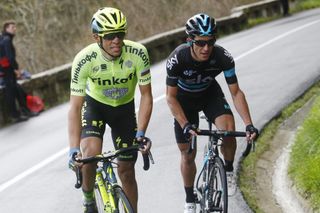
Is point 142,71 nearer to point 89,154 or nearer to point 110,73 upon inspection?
point 110,73

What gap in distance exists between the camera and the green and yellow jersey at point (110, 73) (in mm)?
6289

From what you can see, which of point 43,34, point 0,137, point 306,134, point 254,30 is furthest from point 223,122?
point 43,34

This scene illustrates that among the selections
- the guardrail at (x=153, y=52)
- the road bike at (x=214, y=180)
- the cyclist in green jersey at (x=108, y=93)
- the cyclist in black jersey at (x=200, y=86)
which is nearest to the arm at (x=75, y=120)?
the cyclist in green jersey at (x=108, y=93)

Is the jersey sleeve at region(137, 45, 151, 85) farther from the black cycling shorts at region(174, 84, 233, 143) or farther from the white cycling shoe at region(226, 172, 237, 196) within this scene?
the white cycling shoe at region(226, 172, 237, 196)

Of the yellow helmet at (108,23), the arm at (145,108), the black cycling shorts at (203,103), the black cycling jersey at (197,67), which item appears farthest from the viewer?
the black cycling shorts at (203,103)

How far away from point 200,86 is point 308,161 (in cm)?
181

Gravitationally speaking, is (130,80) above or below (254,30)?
above

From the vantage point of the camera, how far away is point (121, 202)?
19.7ft

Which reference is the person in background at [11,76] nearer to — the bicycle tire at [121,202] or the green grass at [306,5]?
the bicycle tire at [121,202]

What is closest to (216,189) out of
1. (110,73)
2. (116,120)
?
(116,120)

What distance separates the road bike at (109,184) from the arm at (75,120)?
0.92 ft

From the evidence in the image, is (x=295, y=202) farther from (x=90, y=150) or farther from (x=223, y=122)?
(x=90, y=150)

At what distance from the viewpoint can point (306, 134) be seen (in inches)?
359

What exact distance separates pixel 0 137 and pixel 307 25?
12.6 meters
